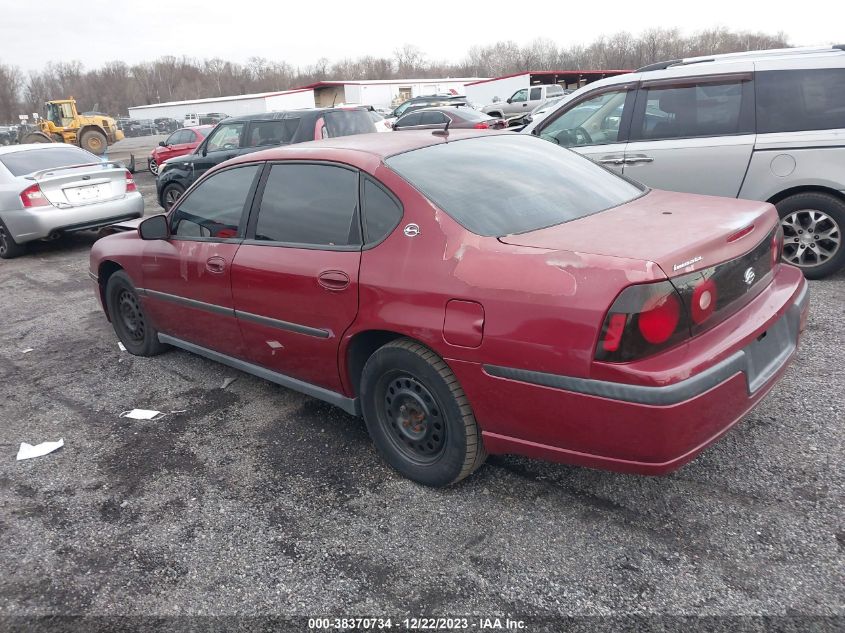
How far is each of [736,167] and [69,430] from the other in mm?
5436

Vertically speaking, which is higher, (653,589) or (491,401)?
(491,401)

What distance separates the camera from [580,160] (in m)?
3.68

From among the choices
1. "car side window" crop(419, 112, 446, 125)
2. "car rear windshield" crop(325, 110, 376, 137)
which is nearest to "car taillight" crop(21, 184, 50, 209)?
"car rear windshield" crop(325, 110, 376, 137)

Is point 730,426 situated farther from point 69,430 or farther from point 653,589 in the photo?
point 69,430

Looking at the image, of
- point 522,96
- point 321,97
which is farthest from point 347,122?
point 321,97

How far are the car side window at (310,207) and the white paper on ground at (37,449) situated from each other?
66.3 inches

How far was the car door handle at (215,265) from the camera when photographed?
368 centimetres

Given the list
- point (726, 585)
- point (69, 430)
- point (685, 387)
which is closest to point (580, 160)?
point (685, 387)

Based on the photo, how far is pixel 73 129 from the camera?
97.6ft

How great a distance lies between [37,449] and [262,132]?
712 centimetres

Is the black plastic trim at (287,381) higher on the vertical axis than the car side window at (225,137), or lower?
lower

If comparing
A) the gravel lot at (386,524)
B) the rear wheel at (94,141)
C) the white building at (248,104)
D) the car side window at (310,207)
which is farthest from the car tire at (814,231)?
the white building at (248,104)

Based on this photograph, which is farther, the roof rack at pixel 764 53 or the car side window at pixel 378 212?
the roof rack at pixel 764 53

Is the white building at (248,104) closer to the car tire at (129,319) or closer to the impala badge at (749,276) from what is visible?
the car tire at (129,319)
